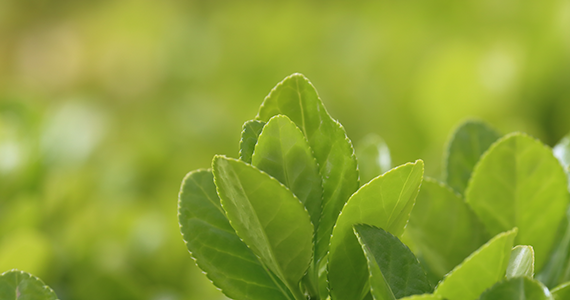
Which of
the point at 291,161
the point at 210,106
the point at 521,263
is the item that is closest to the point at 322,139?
the point at 291,161

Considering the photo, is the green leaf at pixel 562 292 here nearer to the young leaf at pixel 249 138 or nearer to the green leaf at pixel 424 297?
the green leaf at pixel 424 297

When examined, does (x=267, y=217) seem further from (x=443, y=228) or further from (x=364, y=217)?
(x=443, y=228)

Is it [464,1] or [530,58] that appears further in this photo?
[464,1]

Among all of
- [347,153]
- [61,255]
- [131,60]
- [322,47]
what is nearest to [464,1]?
[322,47]

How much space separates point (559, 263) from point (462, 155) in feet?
0.40

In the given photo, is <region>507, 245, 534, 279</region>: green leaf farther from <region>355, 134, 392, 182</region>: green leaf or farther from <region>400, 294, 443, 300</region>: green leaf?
<region>355, 134, 392, 182</region>: green leaf

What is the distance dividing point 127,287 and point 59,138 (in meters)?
0.55

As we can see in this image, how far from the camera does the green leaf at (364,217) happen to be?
12.7 inches

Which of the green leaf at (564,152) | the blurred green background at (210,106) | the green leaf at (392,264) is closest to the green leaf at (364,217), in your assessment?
the green leaf at (392,264)

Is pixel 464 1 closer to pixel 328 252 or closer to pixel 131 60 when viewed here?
pixel 328 252

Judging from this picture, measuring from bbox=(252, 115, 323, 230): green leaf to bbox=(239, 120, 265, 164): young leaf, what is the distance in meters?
0.02

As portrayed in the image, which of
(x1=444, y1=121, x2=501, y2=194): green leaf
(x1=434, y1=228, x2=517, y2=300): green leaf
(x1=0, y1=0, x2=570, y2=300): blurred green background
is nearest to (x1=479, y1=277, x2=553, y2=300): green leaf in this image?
(x1=434, y1=228, x2=517, y2=300): green leaf

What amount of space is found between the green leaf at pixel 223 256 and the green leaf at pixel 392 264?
0.08 meters

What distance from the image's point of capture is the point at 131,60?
2.92 meters
